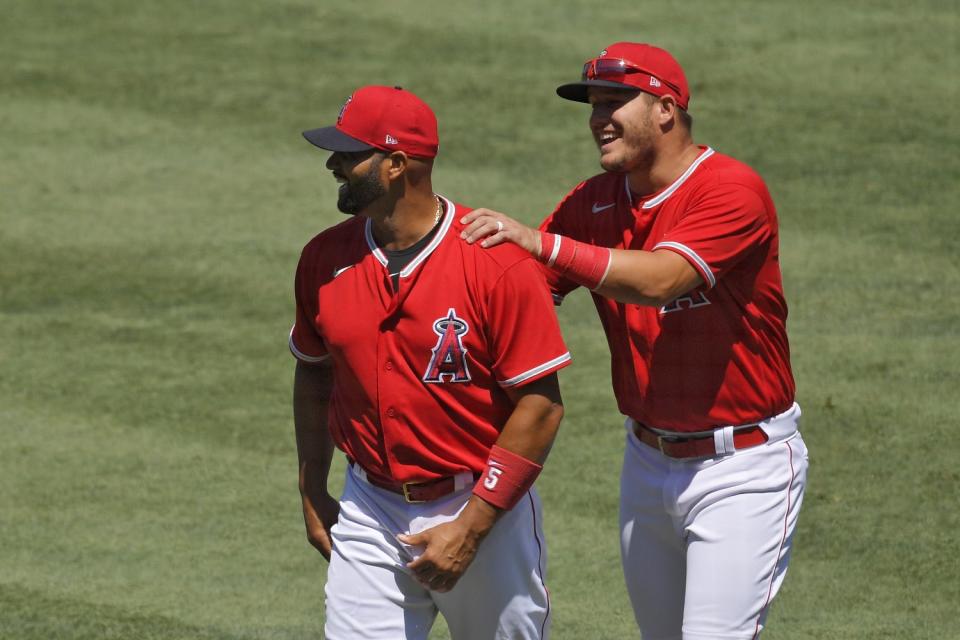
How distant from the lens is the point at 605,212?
4.34m

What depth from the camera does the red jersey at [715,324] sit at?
4082mm

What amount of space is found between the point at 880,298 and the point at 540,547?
215 inches

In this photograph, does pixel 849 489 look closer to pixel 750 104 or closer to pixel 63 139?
pixel 750 104

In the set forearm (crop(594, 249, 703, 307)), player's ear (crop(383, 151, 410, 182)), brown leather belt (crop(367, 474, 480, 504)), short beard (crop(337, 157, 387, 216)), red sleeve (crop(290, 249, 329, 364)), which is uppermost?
player's ear (crop(383, 151, 410, 182))

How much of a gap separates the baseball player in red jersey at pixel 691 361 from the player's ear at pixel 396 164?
212mm

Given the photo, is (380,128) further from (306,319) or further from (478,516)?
(478,516)

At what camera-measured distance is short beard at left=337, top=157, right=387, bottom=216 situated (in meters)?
3.88

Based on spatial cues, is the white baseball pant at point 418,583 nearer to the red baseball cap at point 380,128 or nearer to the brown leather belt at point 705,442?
the brown leather belt at point 705,442

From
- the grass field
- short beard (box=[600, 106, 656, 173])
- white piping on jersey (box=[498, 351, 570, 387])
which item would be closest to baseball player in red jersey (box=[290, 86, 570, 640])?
white piping on jersey (box=[498, 351, 570, 387])

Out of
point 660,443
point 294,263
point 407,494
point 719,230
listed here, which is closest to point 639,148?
point 719,230

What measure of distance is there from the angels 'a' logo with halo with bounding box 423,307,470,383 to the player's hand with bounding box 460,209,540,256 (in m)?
0.20

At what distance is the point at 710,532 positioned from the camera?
4.07 metres

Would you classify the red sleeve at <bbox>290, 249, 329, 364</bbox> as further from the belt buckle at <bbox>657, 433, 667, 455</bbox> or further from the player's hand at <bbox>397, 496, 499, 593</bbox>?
the belt buckle at <bbox>657, 433, 667, 455</bbox>

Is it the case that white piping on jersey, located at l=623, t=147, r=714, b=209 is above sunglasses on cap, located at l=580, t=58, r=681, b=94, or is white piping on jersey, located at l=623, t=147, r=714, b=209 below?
below
